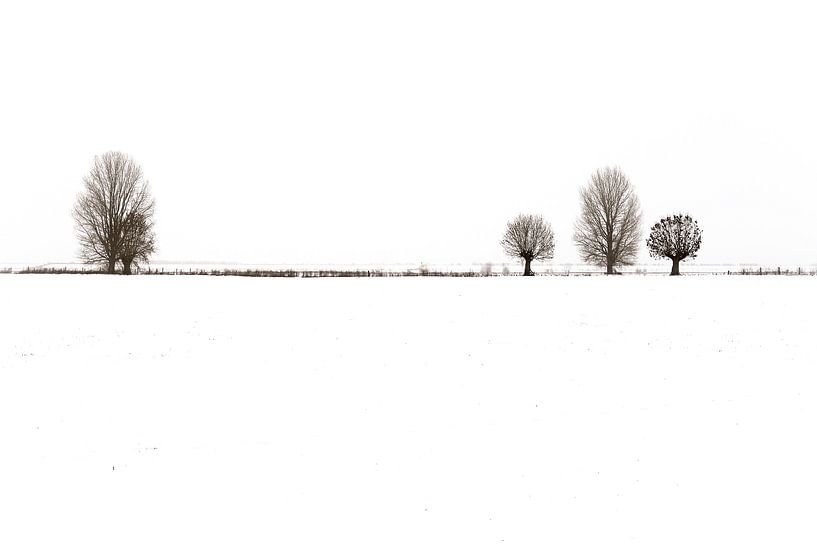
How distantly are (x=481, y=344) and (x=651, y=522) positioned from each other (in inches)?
467

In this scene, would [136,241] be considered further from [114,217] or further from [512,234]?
[512,234]

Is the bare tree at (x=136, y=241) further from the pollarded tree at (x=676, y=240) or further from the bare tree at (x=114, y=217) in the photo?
the pollarded tree at (x=676, y=240)

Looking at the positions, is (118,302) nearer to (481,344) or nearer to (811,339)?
(481,344)

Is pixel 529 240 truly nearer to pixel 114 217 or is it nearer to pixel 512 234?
pixel 512 234

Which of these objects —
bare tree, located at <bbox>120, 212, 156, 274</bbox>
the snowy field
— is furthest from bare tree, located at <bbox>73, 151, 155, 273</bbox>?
the snowy field

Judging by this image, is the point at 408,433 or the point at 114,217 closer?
the point at 408,433

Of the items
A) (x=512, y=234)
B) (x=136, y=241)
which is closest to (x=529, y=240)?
(x=512, y=234)

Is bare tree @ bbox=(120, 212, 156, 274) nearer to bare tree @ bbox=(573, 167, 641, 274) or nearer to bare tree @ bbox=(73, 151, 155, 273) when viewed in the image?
bare tree @ bbox=(73, 151, 155, 273)

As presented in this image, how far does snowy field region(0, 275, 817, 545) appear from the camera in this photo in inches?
277

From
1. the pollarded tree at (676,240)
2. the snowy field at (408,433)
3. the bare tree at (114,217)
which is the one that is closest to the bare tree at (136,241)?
the bare tree at (114,217)

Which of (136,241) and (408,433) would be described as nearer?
(408,433)

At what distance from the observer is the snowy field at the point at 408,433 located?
23.1 ft

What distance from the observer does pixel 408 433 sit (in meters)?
10.2

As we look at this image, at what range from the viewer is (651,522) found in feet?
23.0
